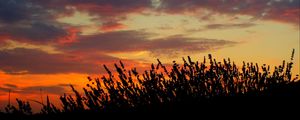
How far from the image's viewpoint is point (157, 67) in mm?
5477

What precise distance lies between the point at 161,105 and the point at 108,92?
921 mm

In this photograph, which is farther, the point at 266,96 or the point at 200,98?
the point at 200,98

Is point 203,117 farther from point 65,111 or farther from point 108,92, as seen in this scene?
point 65,111

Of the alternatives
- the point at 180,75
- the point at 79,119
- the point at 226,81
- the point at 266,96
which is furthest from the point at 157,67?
the point at 266,96

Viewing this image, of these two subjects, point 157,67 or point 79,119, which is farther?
point 157,67

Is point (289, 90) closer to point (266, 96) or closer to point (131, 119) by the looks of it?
point (266, 96)

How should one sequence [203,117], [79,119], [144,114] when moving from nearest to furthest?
[203,117], [144,114], [79,119]

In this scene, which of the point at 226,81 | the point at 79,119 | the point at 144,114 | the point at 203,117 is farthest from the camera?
the point at 226,81

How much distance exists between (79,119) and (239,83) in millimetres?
2054

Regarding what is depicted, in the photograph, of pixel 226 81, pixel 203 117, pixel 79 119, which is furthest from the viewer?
pixel 226 81

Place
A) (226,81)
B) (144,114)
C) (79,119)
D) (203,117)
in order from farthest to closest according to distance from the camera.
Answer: (226,81) < (79,119) < (144,114) < (203,117)

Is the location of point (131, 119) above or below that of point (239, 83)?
below

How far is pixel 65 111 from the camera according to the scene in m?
5.23

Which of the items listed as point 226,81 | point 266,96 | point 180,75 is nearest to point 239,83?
point 226,81
